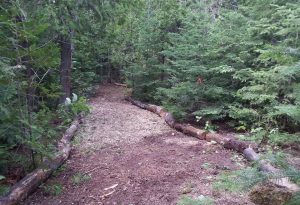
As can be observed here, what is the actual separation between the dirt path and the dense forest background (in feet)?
2.40

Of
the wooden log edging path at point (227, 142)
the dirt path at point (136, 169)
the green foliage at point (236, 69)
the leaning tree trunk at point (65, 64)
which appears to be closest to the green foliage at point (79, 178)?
the dirt path at point (136, 169)

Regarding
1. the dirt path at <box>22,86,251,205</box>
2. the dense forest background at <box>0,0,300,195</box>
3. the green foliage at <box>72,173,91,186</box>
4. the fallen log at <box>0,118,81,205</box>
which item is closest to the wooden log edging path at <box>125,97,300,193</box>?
the dirt path at <box>22,86,251,205</box>

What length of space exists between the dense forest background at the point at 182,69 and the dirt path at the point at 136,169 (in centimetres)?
73

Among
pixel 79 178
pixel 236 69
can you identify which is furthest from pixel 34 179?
pixel 236 69

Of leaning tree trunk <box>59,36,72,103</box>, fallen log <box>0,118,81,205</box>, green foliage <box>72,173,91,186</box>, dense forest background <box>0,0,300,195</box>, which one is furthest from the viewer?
leaning tree trunk <box>59,36,72,103</box>

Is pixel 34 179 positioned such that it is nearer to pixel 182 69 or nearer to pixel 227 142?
pixel 227 142

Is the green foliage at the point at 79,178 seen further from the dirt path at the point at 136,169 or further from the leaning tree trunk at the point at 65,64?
the leaning tree trunk at the point at 65,64

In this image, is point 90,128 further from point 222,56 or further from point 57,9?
point 222,56

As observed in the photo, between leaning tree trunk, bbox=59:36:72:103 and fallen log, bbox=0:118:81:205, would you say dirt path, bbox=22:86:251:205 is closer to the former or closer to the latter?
fallen log, bbox=0:118:81:205

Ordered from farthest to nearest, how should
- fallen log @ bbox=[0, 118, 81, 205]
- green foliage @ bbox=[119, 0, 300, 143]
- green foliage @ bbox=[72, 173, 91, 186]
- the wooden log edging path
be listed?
green foliage @ bbox=[119, 0, 300, 143]
green foliage @ bbox=[72, 173, 91, 186]
the wooden log edging path
fallen log @ bbox=[0, 118, 81, 205]

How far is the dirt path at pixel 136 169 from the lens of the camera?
4680 mm

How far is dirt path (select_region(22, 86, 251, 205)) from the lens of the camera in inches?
184

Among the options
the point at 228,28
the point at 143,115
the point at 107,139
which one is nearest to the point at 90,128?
the point at 107,139

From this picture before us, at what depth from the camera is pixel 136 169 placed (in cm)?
573
